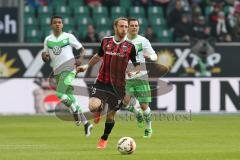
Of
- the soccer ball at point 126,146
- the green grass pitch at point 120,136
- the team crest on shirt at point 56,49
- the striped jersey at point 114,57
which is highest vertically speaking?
the striped jersey at point 114,57

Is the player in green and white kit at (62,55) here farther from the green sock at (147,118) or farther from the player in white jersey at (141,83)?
the green sock at (147,118)

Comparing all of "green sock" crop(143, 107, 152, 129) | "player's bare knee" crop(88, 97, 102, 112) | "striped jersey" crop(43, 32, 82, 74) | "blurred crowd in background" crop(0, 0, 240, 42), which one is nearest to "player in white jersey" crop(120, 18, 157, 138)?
"green sock" crop(143, 107, 152, 129)

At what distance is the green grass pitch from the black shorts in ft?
2.68

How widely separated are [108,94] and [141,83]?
3808 mm

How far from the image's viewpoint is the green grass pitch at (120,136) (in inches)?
521

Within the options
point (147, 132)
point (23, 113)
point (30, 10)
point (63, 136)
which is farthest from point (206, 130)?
point (30, 10)

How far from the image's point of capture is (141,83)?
720 inches

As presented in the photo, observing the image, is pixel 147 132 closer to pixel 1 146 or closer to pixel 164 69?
pixel 1 146

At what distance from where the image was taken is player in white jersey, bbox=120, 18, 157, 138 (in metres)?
17.4

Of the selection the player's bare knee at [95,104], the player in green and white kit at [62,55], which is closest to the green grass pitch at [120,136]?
the player's bare knee at [95,104]

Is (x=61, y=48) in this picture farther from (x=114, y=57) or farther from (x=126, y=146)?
(x=126, y=146)

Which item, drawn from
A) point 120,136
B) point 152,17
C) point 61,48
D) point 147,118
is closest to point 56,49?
point 61,48

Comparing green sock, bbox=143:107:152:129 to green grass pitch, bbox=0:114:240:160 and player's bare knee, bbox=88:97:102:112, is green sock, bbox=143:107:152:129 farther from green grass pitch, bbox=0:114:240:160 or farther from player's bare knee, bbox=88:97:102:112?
player's bare knee, bbox=88:97:102:112

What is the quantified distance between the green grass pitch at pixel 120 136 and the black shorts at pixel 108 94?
82 cm
